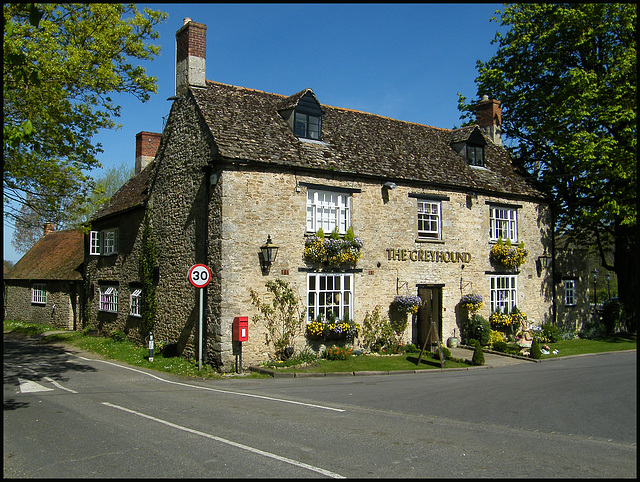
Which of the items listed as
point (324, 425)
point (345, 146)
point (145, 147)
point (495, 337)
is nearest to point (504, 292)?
point (495, 337)

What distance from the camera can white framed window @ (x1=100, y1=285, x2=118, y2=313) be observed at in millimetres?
24842

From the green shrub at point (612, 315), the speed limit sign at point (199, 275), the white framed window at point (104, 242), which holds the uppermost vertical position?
the white framed window at point (104, 242)

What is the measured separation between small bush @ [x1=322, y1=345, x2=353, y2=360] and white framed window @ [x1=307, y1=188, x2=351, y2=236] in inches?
155

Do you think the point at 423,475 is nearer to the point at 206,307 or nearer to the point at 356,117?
the point at 206,307

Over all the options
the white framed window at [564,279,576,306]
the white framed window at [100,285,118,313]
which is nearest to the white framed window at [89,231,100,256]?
the white framed window at [100,285,118,313]

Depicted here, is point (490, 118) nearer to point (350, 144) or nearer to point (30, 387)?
point (350, 144)

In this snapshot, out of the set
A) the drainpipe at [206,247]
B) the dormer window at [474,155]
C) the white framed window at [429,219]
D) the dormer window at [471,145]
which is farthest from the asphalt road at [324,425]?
the dormer window at [471,145]

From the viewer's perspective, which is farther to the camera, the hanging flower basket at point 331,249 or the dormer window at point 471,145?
the dormer window at point 471,145

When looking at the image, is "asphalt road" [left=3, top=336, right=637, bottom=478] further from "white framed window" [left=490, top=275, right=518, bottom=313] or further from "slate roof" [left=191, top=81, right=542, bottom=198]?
"slate roof" [left=191, top=81, right=542, bottom=198]

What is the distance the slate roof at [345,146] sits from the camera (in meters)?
17.9

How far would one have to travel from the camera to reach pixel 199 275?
16172mm

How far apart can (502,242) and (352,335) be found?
8.56 metres

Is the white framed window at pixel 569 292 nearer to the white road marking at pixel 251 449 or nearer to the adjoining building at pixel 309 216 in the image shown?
the adjoining building at pixel 309 216

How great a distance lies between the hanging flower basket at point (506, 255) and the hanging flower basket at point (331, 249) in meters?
7.29
